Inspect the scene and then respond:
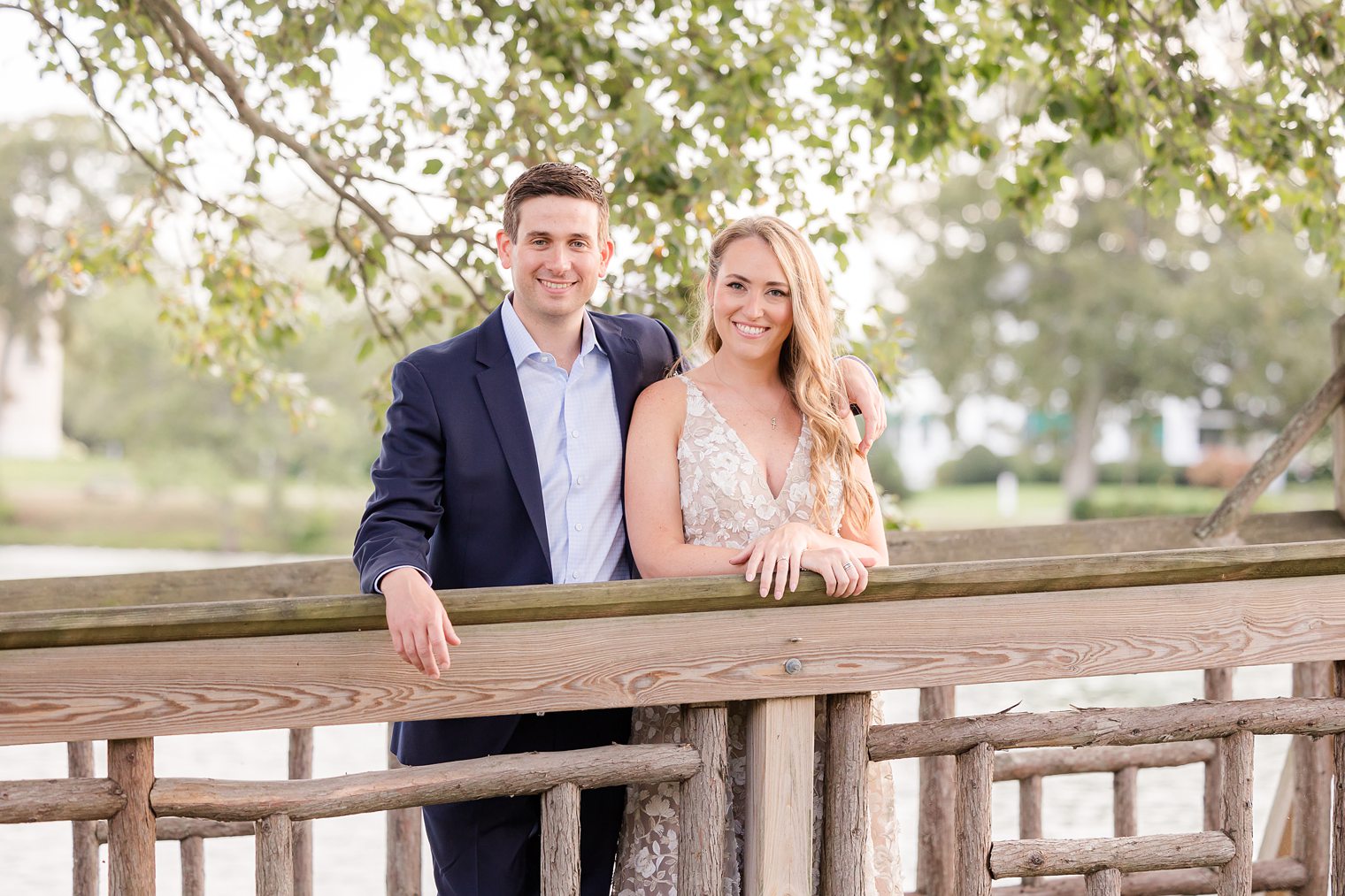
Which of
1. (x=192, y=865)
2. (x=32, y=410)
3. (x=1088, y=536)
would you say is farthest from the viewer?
(x=32, y=410)

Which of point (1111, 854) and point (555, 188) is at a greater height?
point (555, 188)

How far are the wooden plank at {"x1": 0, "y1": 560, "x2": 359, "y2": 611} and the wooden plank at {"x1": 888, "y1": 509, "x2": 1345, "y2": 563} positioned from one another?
172cm

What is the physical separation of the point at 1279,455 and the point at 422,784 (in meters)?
3.26

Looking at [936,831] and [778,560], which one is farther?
Answer: [936,831]

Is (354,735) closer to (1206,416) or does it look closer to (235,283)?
(235,283)

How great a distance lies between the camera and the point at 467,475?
238 centimetres

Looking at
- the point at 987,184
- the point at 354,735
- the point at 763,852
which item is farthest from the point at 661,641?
the point at 987,184

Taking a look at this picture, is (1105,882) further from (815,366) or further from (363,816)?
(363,816)

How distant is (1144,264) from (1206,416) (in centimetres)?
1285

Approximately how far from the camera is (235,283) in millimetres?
5336

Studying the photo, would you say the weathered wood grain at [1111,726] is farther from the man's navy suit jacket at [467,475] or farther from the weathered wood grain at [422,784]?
the man's navy suit jacket at [467,475]

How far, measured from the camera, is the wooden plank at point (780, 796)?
2262mm

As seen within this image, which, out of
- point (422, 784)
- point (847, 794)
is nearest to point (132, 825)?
point (422, 784)

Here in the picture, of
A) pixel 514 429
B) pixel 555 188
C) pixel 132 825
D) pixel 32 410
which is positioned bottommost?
pixel 132 825
